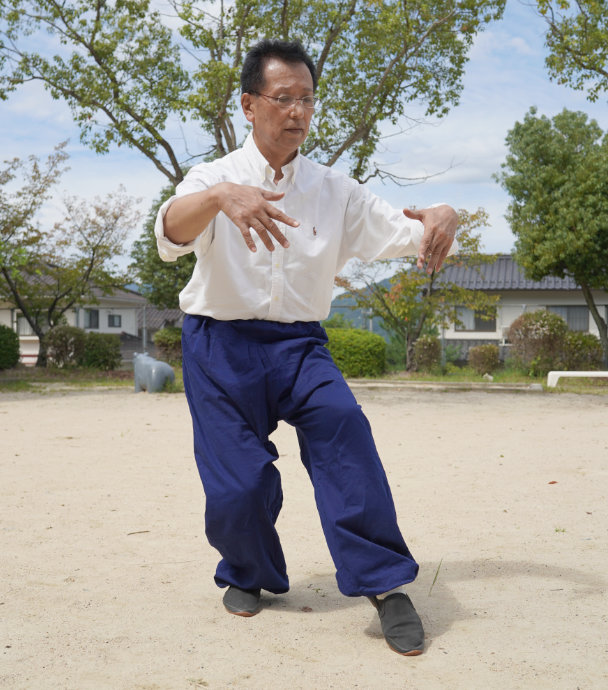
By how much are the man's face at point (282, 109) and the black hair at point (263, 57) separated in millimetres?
20

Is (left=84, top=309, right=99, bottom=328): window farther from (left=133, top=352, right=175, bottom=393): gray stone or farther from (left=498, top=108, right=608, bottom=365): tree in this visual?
(left=133, top=352, right=175, bottom=393): gray stone

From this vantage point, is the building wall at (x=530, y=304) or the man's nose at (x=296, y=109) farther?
the building wall at (x=530, y=304)

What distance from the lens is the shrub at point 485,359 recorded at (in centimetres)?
2050

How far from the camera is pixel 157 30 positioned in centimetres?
1694

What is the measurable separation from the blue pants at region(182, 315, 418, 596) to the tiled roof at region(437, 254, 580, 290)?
2724cm

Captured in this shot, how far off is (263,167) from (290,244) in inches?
13.1

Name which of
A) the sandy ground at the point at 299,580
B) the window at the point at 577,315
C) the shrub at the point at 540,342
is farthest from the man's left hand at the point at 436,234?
the window at the point at 577,315

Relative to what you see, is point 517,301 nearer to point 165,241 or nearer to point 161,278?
point 161,278

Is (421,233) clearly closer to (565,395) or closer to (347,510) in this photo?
(347,510)

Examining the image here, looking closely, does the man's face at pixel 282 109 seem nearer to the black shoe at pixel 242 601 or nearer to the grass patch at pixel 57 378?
the black shoe at pixel 242 601

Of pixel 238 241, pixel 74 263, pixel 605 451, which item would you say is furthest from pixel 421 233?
pixel 74 263

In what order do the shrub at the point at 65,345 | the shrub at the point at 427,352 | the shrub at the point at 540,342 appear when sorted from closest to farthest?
the shrub at the point at 540,342, the shrub at the point at 427,352, the shrub at the point at 65,345

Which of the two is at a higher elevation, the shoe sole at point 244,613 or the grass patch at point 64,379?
the shoe sole at point 244,613

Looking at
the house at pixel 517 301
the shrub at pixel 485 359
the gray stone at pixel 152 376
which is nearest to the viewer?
the gray stone at pixel 152 376
